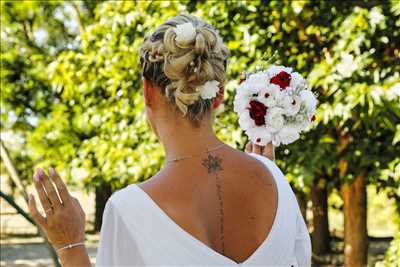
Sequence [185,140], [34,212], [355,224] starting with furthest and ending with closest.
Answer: [355,224], [185,140], [34,212]

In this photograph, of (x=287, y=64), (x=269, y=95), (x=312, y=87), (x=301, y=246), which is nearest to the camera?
(x=301, y=246)

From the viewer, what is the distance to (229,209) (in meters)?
1.78

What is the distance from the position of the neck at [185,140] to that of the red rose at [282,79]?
0.66 meters

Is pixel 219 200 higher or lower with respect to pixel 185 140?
lower

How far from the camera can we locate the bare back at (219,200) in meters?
1.71

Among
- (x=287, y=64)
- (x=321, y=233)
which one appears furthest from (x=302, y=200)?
(x=321, y=233)

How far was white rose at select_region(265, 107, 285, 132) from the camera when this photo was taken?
7.80 ft

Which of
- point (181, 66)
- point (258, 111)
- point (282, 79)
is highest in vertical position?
point (181, 66)

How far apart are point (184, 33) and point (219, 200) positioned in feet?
1.47

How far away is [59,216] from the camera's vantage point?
1.71 meters

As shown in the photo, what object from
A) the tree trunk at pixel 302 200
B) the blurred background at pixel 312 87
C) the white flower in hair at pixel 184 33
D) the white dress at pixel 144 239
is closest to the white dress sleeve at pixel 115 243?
the white dress at pixel 144 239

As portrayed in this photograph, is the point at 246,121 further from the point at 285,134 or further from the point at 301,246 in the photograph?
the point at 301,246

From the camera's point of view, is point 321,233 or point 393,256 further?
point 321,233

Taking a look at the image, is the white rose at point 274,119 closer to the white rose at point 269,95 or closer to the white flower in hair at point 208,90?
the white rose at point 269,95
